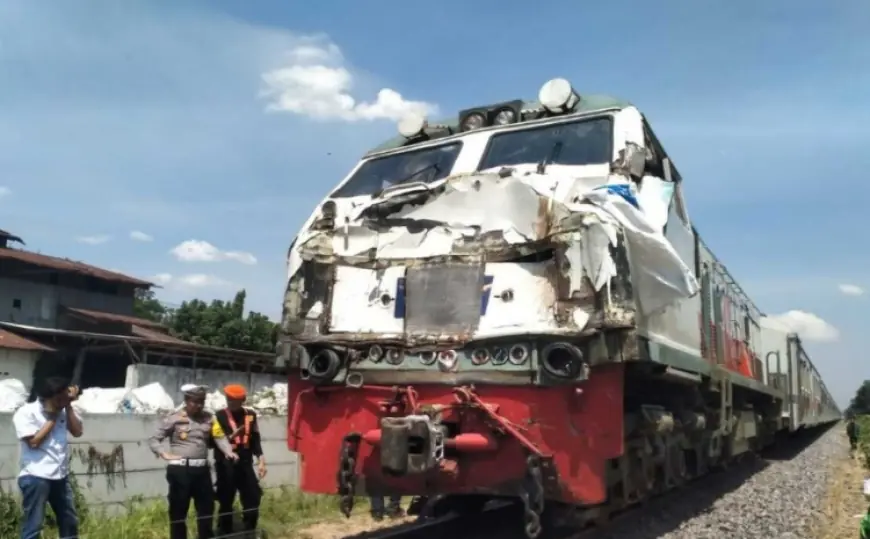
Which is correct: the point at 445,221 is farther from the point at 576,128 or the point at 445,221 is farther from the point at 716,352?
the point at 716,352

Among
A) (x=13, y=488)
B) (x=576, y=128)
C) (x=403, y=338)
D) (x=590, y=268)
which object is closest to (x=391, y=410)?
(x=403, y=338)

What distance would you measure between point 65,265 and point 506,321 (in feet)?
101

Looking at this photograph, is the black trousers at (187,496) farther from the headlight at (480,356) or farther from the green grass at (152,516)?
the headlight at (480,356)

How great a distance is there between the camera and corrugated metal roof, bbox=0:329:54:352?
2173 centimetres

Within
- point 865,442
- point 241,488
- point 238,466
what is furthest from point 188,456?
point 865,442

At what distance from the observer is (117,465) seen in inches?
311

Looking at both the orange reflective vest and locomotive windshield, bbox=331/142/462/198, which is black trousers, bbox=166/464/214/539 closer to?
the orange reflective vest

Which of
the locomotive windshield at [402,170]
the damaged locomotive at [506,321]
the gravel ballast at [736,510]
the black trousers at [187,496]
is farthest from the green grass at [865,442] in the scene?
the black trousers at [187,496]

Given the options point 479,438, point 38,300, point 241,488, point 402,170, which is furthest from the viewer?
point 38,300

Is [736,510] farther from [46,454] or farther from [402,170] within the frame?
[46,454]

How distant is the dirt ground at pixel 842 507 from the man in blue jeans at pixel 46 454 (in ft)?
19.0

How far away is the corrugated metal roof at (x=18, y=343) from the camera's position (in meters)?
21.7

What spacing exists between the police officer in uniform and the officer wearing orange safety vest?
301mm

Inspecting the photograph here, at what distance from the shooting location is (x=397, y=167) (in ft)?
23.4
